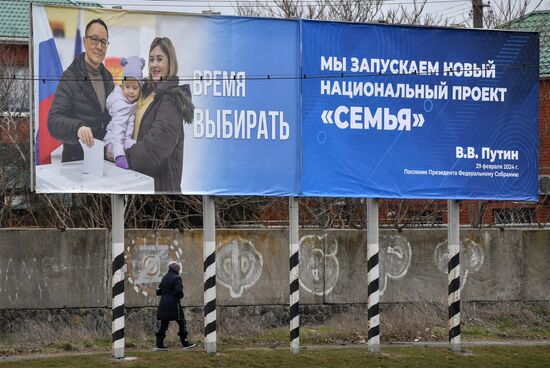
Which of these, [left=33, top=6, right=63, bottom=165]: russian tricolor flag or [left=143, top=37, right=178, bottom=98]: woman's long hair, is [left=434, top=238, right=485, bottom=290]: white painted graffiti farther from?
[left=33, top=6, right=63, bottom=165]: russian tricolor flag

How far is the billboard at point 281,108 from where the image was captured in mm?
18203

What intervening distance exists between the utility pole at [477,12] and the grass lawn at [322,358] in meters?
9.73

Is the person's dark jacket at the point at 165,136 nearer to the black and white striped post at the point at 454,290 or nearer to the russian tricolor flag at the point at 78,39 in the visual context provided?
the russian tricolor flag at the point at 78,39

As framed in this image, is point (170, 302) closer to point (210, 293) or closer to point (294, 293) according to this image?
point (210, 293)

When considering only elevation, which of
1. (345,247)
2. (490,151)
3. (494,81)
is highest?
(494,81)

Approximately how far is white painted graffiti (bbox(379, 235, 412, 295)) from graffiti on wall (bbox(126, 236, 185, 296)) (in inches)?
175

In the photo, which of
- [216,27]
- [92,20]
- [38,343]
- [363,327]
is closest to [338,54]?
[216,27]

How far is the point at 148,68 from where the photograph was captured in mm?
18656

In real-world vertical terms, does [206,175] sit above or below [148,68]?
below

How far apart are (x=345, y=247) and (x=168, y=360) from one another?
6.62m

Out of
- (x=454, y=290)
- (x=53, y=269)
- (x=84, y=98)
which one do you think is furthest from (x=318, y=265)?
(x=84, y=98)

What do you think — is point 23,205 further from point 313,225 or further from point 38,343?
point 38,343

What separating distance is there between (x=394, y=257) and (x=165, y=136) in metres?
7.41

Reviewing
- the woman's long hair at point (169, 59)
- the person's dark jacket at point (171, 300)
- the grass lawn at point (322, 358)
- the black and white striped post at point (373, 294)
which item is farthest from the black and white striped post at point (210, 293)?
the black and white striped post at point (373, 294)
